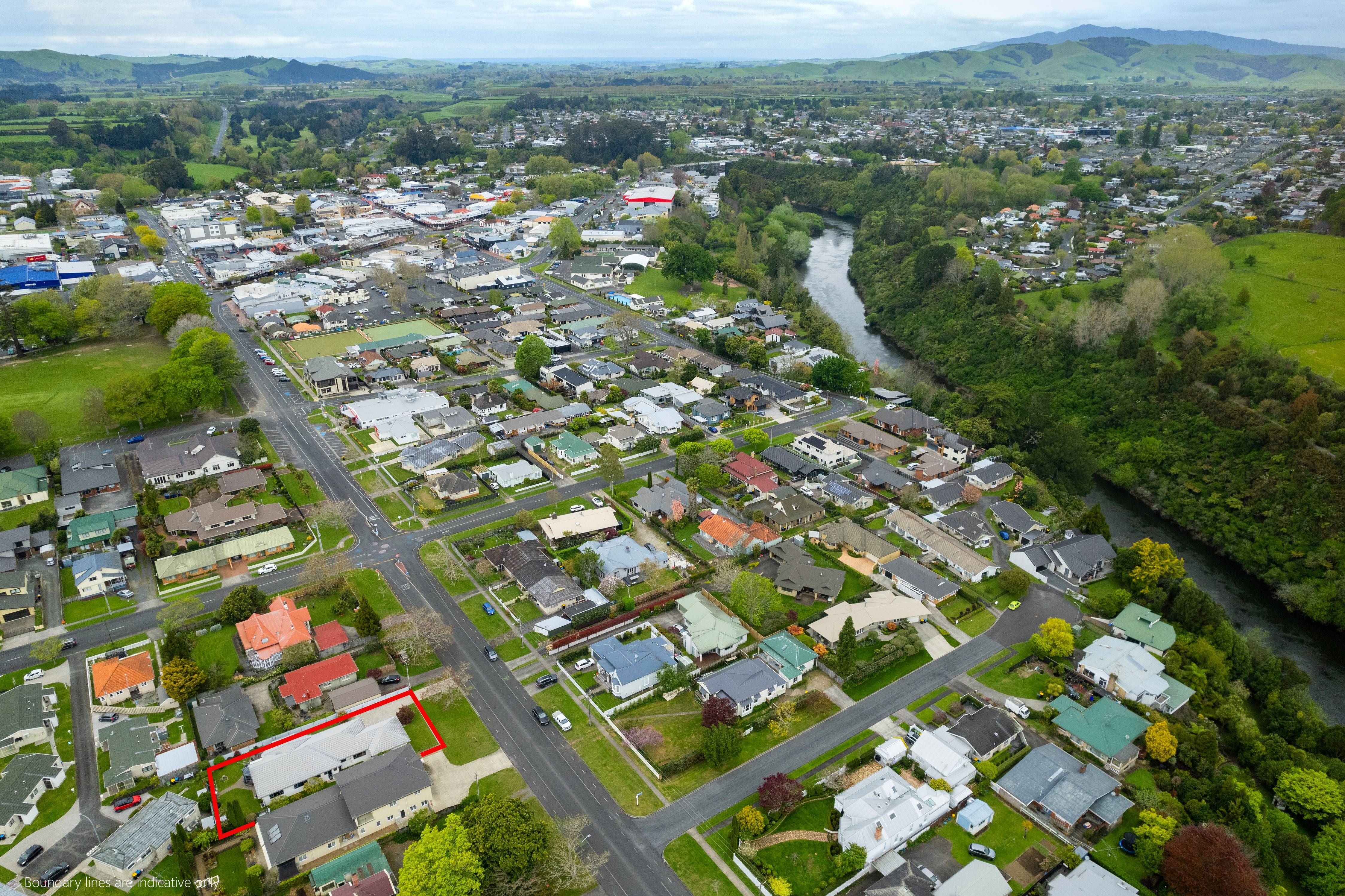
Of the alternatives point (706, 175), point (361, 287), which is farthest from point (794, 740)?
point (706, 175)

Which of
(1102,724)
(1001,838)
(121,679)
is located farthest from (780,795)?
(121,679)

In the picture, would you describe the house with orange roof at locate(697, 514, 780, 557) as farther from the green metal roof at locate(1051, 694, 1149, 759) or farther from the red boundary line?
the red boundary line

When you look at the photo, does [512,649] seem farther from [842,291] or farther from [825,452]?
[842,291]

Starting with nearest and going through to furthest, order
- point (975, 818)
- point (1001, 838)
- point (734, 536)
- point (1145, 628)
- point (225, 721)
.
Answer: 1. point (1001, 838)
2. point (975, 818)
3. point (225, 721)
4. point (1145, 628)
5. point (734, 536)

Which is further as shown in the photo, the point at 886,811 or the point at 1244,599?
the point at 1244,599

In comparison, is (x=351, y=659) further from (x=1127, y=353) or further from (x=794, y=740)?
(x=1127, y=353)

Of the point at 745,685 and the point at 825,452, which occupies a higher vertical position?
the point at 825,452
